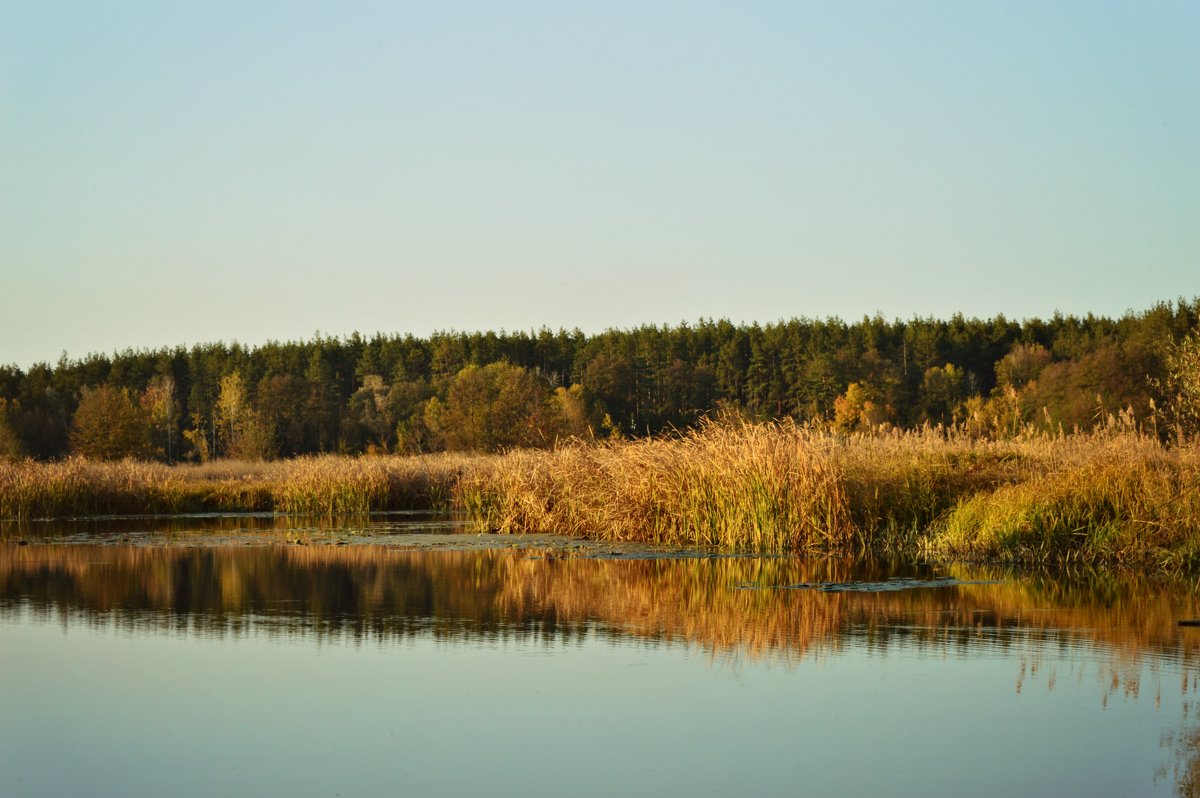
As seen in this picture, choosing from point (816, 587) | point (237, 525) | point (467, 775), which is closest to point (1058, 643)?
point (816, 587)

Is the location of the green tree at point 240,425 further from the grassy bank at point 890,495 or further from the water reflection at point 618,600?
the water reflection at point 618,600

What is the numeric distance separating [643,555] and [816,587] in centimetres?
465

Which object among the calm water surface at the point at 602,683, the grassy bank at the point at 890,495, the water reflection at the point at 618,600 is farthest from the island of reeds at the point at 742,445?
the calm water surface at the point at 602,683

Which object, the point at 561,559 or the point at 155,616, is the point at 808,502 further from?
the point at 155,616

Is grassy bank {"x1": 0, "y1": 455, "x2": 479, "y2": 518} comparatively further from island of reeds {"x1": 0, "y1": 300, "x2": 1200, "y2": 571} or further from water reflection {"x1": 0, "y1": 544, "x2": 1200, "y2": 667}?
water reflection {"x1": 0, "y1": 544, "x2": 1200, "y2": 667}

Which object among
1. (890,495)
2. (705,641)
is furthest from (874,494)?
(705,641)

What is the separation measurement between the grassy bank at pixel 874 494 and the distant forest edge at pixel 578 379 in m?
35.4

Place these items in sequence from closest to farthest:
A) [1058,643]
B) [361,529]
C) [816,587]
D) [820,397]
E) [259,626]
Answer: [1058,643] → [259,626] → [816,587] → [361,529] → [820,397]

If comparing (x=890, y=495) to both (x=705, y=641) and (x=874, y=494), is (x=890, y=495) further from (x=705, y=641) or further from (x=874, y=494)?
(x=705, y=641)

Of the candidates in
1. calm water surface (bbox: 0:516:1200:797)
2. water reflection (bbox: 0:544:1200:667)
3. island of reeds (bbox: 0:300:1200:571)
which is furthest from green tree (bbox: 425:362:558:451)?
calm water surface (bbox: 0:516:1200:797)

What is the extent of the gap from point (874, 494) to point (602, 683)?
10680 millimetres

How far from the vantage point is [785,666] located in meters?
10.2

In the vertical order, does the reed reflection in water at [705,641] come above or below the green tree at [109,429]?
below

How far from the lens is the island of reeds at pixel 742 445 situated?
1794cm
